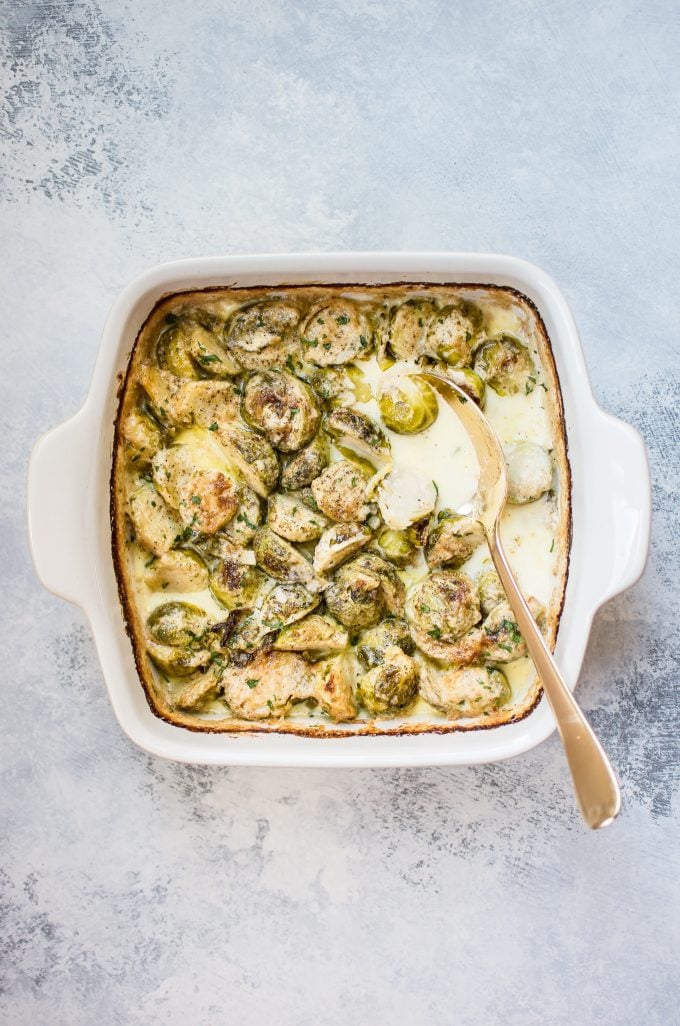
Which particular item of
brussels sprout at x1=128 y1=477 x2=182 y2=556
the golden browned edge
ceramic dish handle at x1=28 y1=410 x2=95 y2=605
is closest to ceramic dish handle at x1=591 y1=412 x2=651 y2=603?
the golden browned edge

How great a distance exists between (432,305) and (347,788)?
1.29 metres

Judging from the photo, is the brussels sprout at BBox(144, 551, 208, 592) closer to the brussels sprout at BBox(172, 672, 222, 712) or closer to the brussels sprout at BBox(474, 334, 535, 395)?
the brussels sprout at BBox(172, 672, 222, 712)

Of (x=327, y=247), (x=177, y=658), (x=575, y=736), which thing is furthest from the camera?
(x=327, y=247)

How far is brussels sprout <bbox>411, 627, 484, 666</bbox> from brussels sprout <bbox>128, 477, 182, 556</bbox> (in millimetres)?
655

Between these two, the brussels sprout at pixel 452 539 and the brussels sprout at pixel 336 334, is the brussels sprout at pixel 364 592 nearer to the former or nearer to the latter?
the brussels sprout at pixel 452 539

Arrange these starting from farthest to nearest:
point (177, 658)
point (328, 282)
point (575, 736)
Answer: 1. point (177, 658)
2. point (328, 282)
3. point (575, 736)

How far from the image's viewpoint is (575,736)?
69.1 inches

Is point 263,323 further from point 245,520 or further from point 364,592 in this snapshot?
point 364,592

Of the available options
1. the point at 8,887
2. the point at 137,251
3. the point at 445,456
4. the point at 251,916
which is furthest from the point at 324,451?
the point at 8,887

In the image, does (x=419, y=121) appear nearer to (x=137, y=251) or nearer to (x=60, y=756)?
(x=137, y=251)

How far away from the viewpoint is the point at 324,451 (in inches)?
84.4

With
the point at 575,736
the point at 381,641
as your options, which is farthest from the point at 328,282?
the point at 575,736

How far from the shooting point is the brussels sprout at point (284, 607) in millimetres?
2106

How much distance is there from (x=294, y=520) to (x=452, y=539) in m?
0.39
